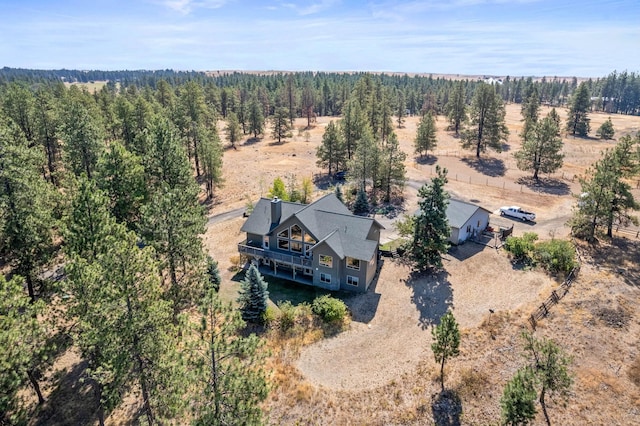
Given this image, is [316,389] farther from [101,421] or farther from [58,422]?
[58,422]

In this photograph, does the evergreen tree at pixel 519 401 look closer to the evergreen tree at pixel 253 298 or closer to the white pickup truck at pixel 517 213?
the evergreen tree at pixel 253 298

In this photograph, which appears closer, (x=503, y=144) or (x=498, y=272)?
(x=498, y=272)

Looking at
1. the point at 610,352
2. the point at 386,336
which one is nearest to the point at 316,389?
the point at 386,336

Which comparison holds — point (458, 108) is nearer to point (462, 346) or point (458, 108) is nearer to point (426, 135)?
point (426, 135)

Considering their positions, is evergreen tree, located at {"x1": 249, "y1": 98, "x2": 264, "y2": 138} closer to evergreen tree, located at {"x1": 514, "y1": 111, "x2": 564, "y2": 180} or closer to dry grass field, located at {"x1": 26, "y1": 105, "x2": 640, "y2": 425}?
dry grass field, located at {"x1": 26, "y1": 105, "x2": 640, "y2": 425}

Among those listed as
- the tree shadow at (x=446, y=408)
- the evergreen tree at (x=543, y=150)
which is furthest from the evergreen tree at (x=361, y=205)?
the evergreen tree at (x=543, y=150)
